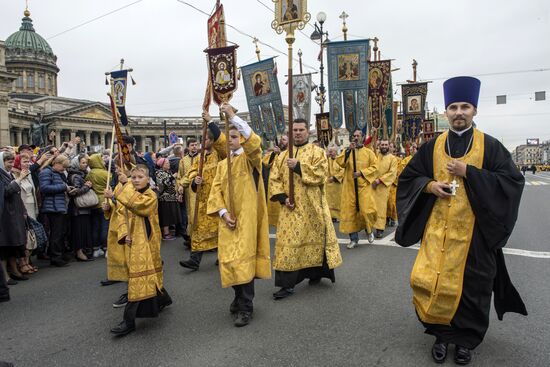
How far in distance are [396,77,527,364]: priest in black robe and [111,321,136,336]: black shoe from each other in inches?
105

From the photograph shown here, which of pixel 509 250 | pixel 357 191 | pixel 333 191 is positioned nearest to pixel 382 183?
pixel 357 191

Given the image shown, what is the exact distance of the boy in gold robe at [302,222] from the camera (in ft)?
16.6

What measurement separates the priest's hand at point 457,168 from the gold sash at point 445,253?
129mm

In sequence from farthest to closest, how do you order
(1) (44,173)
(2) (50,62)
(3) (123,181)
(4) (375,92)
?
(2) (50,62) < (4) (375,92) < (1) (44,173) < (3) (123,181)

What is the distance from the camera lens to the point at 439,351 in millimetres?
3340

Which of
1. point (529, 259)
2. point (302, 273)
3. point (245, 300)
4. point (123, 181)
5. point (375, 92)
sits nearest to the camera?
point (245, 300)

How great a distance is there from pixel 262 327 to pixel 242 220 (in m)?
1.07

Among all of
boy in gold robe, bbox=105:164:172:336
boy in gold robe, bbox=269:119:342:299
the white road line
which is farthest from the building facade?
boy in gold robe, bbox=105:164:172:336

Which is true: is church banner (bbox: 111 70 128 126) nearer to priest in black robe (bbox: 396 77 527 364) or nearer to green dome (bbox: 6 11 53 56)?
priest in black robe (bbox: 396 77 527 364)

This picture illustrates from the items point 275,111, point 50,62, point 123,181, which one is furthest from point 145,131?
point 123,181

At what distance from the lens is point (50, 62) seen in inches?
3216

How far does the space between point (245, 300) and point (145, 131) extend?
8556cm

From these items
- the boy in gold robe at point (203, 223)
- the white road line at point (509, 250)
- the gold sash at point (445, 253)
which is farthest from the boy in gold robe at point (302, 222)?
the white road line at point (509, 250)

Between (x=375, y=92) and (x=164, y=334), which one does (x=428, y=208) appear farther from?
(x=375, y=92)
